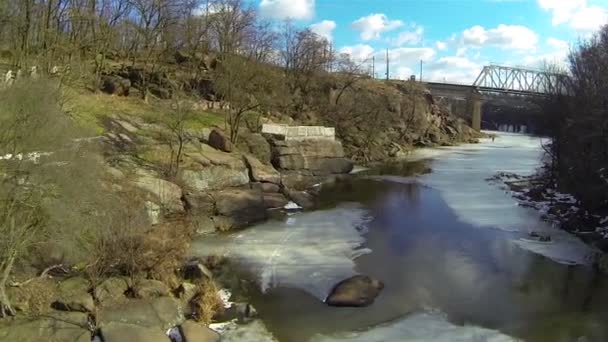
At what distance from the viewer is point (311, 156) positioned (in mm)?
47156

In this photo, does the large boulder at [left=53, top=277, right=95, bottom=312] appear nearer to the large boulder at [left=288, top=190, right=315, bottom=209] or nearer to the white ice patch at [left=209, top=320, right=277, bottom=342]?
the white ice patch at [left=209, top=320, right=277, bottom=342]

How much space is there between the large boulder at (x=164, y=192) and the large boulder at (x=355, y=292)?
446 inches

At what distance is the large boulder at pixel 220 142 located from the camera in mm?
36094

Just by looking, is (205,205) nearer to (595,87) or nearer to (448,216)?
(448,216)

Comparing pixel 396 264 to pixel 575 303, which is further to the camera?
pixel 396 264

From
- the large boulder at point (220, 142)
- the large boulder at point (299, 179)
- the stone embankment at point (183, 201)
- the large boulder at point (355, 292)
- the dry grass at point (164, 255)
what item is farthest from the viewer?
the large boulder at point (299, 179)

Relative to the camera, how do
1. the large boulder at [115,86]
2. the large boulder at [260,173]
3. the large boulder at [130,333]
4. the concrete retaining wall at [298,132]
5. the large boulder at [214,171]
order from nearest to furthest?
the large boulder at [130,333] → the large boulder at [214,171] → the large boulder at [260,173] → the large boulder at [115,86] → the concrete retaining wall at [298,132]

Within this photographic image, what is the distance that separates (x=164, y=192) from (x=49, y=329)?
13322mm

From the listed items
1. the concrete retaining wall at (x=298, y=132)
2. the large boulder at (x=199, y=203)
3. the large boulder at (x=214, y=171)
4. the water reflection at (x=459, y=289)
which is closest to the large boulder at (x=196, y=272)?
the water reflection at (x=459, y=289)

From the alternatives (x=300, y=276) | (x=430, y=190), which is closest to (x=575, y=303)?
(x=300, y=276)

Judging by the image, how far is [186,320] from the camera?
1519cm

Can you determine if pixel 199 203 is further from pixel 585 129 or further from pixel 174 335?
pixel 585 129

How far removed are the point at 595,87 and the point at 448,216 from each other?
10.1 m

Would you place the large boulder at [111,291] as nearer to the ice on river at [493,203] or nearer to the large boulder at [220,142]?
the ice on river at [493,203]
